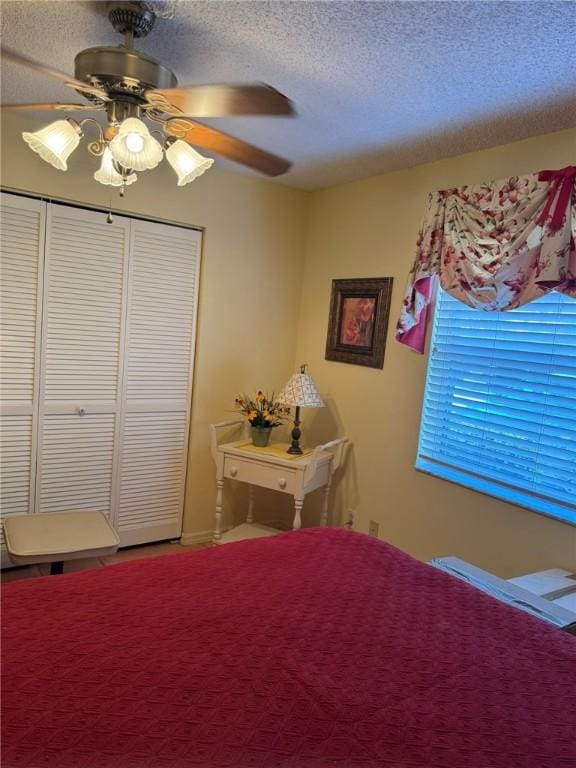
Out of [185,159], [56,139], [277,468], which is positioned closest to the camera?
[56,139]

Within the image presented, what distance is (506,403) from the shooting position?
2668mm

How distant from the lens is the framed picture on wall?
333cm

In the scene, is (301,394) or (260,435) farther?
(260,435)

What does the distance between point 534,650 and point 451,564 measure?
85cm

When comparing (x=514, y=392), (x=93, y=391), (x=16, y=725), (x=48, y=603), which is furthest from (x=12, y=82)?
(x=514, y=392)

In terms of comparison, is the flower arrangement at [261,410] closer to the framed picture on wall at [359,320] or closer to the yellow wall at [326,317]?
the yellow wall at [326,317]

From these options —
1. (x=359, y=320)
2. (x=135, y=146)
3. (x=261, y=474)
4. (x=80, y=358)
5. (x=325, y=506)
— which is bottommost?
(x=325, y=506)

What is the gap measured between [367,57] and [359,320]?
173 cm

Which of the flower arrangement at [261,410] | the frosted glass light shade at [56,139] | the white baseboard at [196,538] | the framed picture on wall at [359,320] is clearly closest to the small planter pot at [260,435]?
the flower arrangement at [261,410]

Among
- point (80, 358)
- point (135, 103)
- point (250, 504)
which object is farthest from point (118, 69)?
point (250, 504)

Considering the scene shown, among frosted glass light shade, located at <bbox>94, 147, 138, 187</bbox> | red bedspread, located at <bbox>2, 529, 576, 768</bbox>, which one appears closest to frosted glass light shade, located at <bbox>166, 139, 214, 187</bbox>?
frosted glass light shade, located at <bbox>94, 147, 138, 187</bbox>

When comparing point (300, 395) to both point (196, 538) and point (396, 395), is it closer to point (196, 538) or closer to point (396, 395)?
point (396, 395)

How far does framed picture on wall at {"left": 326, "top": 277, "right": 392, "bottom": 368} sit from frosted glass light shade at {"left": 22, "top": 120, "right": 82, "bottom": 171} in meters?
2.00

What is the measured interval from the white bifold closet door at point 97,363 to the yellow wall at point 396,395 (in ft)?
2.85
